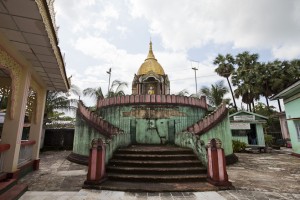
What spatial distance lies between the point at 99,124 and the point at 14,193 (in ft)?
14.7

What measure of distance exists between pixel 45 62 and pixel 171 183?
535 cm

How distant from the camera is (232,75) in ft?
86.4

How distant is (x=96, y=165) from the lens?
4.97 m

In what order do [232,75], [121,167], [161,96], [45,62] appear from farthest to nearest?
[232,75], [161,96], [121,167], [45,62]

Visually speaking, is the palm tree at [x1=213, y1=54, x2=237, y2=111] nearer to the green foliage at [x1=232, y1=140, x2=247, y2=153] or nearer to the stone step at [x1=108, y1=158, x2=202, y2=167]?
the green foliage at [x1=232, y1=140, x2=247, y2=153]

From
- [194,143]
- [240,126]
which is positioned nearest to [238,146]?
[240,126]

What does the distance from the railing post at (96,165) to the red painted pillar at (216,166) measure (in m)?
3.16

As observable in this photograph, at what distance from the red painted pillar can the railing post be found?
316cm

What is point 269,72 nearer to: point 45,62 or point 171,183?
point 171,183

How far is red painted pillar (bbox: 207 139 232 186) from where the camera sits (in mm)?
4805

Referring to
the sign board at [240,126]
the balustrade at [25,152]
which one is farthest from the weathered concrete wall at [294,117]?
the balustrade at [25,152]

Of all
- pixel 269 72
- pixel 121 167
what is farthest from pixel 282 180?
pixel 269 72

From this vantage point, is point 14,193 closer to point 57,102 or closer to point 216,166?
point 216,166

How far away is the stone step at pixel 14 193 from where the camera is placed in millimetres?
3711
